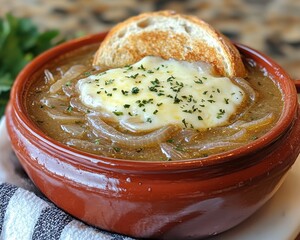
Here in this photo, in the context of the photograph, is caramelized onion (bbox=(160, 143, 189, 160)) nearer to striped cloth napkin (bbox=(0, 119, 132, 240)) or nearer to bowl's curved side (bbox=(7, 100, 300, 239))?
bowl's curved side (bbox=(7, 100, 300, 239))

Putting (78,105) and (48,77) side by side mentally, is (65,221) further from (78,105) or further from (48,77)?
(48,77)

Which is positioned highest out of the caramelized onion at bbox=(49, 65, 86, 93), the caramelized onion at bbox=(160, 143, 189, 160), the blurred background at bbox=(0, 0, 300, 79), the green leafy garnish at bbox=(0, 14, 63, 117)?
the caramelized onion at bbox=(160, 143, 189, 160)

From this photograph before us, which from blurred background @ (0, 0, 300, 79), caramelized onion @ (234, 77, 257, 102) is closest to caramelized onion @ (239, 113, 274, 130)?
caramelized onion @ (234, 77, 257, 102)

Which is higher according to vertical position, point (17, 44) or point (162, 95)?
point (162, 95)

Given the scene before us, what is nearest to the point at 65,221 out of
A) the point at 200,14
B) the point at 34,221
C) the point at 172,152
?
the point at 34,221

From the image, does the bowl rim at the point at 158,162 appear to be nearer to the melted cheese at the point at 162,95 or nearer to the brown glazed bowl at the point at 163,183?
the brown glazed bowl at the point at 163,183

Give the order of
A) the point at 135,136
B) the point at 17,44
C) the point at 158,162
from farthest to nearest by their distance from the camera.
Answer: the point at 17,44, the point at 135,136, the point at 158,162
